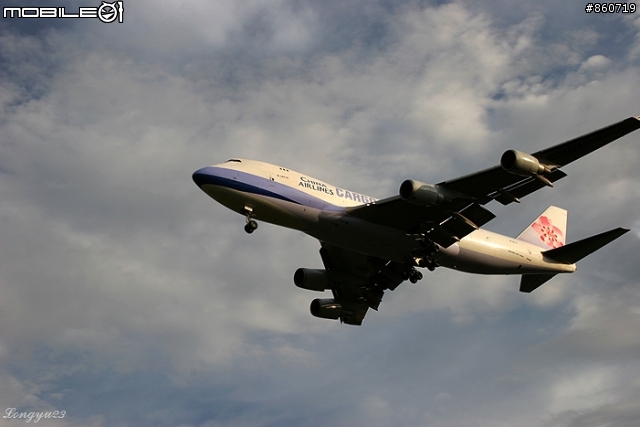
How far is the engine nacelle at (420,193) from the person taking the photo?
32.6m

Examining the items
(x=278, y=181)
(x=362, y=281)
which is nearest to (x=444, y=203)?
(x=278, y=181)

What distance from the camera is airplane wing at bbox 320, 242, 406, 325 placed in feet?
141

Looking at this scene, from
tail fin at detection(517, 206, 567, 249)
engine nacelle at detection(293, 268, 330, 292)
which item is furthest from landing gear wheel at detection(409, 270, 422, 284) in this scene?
tail fin at detection(517, 206, 567, 249)

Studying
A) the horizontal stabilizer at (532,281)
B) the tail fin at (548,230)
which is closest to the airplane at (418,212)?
the horizontal stabilizer at (532,281)

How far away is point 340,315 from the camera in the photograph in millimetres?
45375

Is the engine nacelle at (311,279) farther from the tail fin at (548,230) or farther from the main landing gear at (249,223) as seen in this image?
the tail fin at (548,230)

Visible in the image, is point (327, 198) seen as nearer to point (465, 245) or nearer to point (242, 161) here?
point (242, 161)

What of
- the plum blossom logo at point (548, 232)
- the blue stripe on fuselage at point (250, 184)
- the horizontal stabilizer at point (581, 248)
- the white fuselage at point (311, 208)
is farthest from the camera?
the plum blossom logo at point (548, 232)

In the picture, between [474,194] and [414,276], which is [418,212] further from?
[414,276]

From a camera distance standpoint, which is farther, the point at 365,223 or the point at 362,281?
the point at 362,281

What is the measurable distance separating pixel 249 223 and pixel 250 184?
6.53 ft

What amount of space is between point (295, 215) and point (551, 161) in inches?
507

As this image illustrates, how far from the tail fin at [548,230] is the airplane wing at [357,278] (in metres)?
9.39

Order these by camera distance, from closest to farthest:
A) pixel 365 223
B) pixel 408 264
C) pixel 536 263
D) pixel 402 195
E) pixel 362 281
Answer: pixel 402 195 < pixel 365 223 < pixel 408 264 < pixel 536 263 < pixel 362 281
